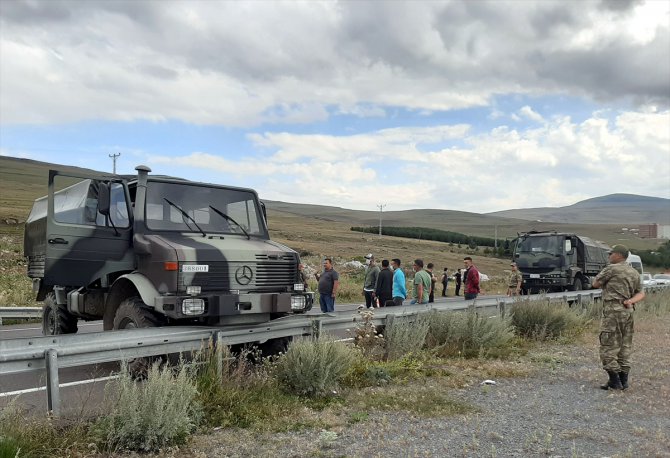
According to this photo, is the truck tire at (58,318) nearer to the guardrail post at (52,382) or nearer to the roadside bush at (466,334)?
the guardrail post at (52,382)

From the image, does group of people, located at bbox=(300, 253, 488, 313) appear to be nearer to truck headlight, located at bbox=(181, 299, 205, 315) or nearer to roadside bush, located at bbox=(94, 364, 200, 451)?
truck headlight, located at bbox=(181, 299, 205, 315)

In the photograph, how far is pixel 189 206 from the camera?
25.1 feet

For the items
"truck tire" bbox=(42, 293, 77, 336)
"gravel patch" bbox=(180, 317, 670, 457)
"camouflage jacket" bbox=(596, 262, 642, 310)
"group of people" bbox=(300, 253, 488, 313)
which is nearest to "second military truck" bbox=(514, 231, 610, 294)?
"group of people" bbox=(300, 253, 488, 313)

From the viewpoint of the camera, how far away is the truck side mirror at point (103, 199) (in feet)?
22.9

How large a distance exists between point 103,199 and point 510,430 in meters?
5.27

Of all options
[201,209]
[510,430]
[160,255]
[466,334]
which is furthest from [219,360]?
[466,334]

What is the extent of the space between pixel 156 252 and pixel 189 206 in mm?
1056

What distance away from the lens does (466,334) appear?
29.9 ft

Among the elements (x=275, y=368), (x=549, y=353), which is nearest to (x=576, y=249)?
Result: (x=549, y=353)

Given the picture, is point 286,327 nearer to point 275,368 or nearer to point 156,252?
point 275,368

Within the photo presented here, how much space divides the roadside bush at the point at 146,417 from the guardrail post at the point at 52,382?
1.24 ft

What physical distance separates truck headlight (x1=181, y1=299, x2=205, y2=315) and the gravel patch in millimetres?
1828

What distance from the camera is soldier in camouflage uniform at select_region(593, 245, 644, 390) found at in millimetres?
7102

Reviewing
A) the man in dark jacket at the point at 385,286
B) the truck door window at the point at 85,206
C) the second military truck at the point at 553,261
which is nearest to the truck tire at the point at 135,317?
the truck door window at the point at 85,206
